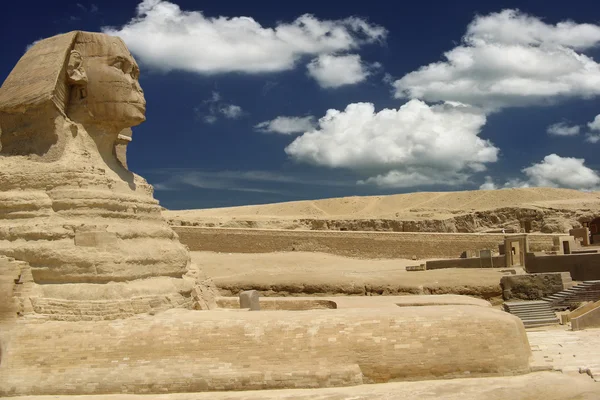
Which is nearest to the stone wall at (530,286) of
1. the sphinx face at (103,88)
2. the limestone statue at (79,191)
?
the limestone statue at (79,191)

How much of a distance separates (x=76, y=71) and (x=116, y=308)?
14.0ft

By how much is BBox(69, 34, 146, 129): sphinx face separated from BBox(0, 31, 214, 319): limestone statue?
0.02 metres

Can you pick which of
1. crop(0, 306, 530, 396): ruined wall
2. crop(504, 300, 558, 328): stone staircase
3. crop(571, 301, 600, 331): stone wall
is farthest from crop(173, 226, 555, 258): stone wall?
crop(0, 306, 530, 396): ruined wall

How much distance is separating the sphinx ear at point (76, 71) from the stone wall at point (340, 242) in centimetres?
2073

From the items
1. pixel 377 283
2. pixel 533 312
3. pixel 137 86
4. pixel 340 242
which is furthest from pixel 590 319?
pixel 340 242

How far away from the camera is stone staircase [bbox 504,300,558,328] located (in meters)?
13.5

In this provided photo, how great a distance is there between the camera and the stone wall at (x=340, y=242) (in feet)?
94.0

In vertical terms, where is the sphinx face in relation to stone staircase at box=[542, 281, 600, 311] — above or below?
above

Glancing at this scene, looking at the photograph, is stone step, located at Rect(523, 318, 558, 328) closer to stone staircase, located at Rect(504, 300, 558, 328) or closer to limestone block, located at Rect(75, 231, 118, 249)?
stone staircase, located at Rect(504, 300, 558, 328)

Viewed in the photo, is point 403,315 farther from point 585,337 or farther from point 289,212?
point 289,212

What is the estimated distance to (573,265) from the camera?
17266 mm

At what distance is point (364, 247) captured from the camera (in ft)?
98.3

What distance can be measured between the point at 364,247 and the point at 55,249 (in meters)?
22.2

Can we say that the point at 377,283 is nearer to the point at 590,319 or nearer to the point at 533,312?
the point at 533,312
